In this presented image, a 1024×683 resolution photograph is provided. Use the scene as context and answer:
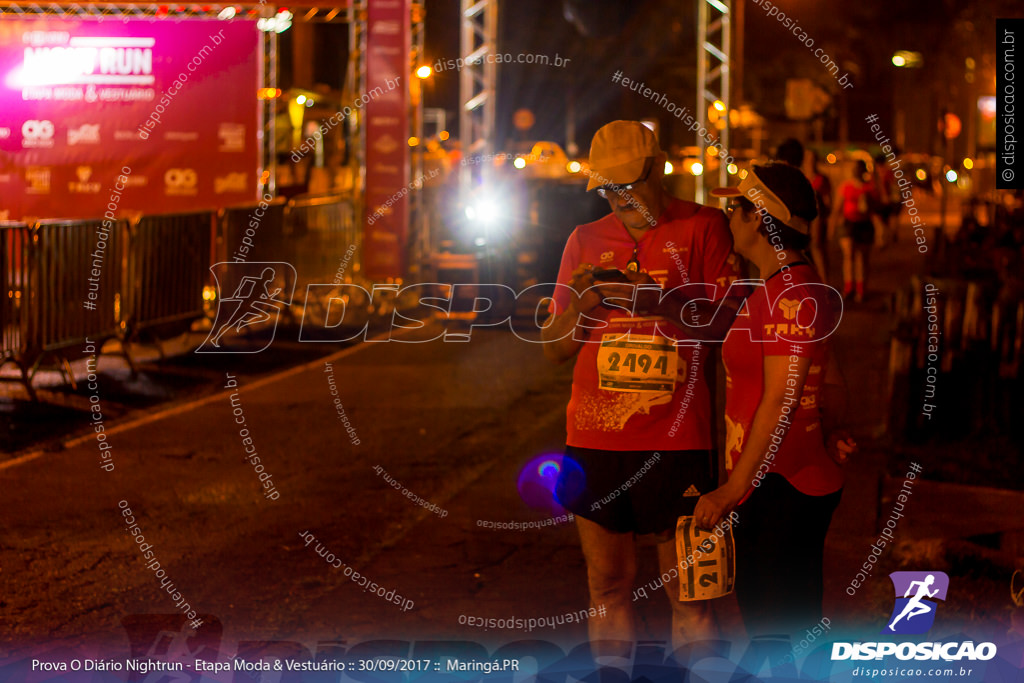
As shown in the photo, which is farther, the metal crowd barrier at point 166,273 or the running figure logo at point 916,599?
the metal crowd barrier at point 166,273

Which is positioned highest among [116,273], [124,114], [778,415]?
[124,114]

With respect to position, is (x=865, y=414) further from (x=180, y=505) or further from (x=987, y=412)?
(x=180, y=505)

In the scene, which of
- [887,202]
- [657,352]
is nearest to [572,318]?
[657,352]

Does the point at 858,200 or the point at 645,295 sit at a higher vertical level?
the point at 858,200

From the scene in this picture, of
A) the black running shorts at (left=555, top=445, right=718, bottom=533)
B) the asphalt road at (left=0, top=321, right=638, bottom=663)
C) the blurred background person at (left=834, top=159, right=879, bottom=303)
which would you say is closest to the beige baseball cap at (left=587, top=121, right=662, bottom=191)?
the black running shorts at (left=555, top=445, right=718, bottom=533)

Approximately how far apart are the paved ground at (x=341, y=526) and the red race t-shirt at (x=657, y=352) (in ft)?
2.47

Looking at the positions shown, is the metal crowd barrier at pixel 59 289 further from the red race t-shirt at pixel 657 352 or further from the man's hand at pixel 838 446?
the man's hand at pixel 838 446

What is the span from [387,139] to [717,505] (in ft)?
40.4

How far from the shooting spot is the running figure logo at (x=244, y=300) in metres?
12.8

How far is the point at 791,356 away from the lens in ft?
11.4

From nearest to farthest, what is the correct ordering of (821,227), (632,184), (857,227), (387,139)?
(632,184) < (821,227) < (857,227) < (387,139)

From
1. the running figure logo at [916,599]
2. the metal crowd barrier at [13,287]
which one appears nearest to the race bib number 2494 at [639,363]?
the running figure logo at [916,599]

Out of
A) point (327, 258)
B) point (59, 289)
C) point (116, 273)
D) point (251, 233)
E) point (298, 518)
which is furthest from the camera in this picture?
point (327, 258)

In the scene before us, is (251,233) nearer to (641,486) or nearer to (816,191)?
(816,191)
